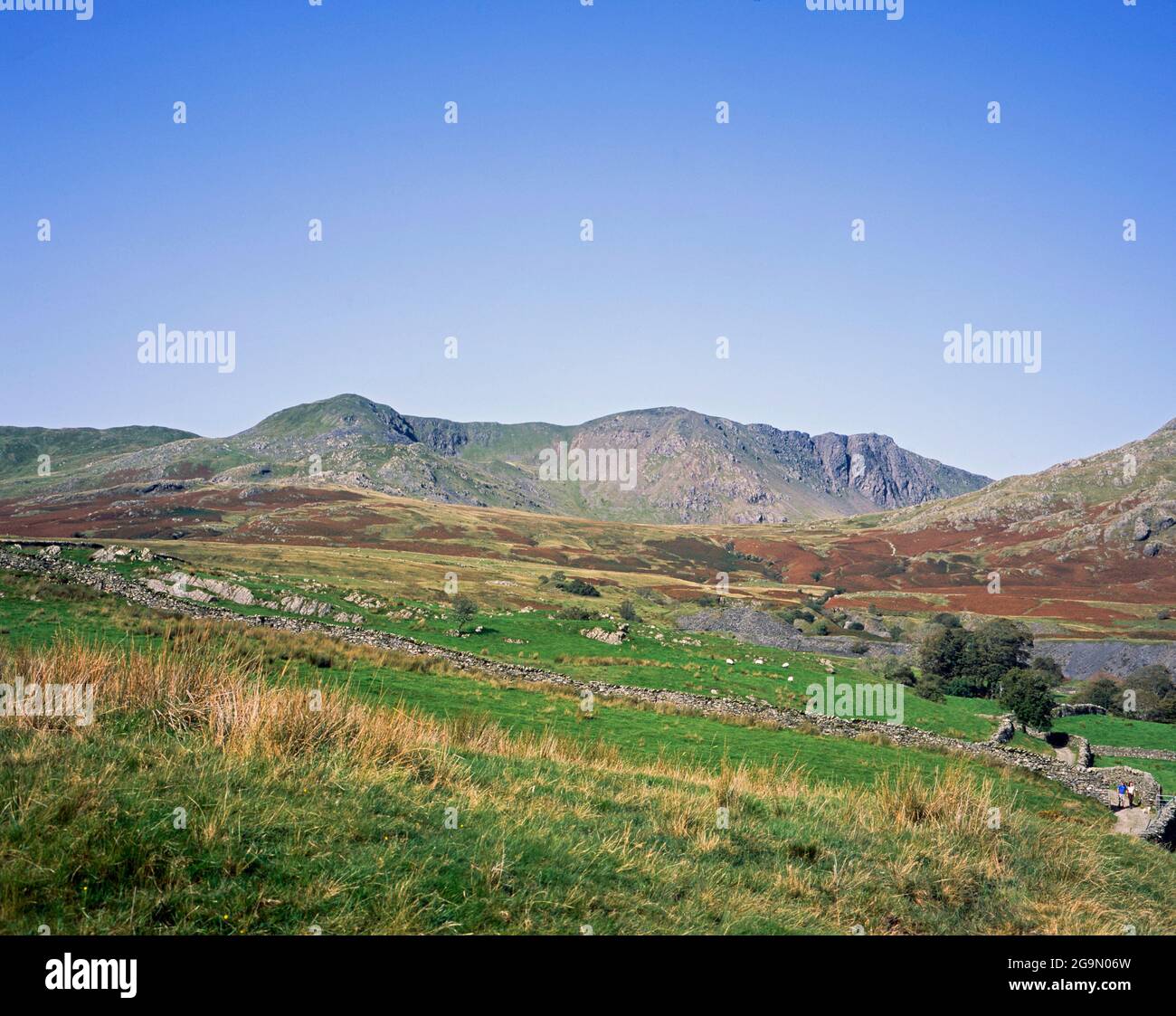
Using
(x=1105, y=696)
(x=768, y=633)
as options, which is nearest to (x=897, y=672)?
(x=768, y=633)

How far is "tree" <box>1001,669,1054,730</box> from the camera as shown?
139ft

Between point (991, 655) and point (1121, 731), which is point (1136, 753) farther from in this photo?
point (991, 655)

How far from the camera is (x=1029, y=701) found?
43094mm

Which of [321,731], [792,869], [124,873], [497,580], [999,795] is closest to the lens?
[124,873]

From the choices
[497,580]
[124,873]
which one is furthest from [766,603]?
[124,873]

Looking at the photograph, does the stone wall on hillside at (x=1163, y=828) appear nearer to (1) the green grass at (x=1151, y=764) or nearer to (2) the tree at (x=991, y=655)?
(1) the green grass at (x=1151, y=764)

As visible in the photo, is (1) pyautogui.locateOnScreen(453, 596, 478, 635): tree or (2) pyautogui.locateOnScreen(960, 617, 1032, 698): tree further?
(2) pyautogui.locateOnScreen(960, 617, 1032, 698): tree

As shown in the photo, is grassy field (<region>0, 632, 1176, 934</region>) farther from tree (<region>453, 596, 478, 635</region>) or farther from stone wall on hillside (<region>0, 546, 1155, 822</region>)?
tree (<region>453, 596, 478, 635</region>)

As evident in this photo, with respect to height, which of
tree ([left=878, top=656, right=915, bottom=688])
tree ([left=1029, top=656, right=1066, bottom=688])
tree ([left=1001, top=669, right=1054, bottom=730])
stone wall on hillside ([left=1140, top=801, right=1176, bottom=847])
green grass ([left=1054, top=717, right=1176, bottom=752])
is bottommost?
tree ([left=1029, top=656, right=1066, bottom=688])

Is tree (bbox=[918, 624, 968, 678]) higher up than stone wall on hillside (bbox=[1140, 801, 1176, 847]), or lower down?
lower down

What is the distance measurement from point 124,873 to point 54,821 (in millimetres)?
941

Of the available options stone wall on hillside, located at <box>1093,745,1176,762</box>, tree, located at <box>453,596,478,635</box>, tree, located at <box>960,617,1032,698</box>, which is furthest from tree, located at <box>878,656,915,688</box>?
tree, located at <box>453,596,478,635</box>

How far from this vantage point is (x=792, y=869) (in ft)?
31.1
